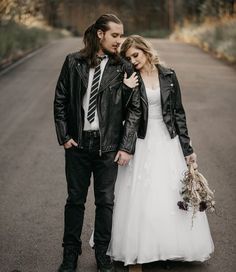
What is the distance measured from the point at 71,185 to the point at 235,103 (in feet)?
31.2

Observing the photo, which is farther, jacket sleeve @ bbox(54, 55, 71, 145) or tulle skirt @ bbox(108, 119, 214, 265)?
tulle skirt @ bbox(108, 119, 214, 265)

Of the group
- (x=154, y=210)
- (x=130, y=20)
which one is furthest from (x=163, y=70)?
(x=130, y=20)

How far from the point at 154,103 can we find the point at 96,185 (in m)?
0.90

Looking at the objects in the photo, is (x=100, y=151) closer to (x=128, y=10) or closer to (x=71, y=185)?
(x=71, y=185)

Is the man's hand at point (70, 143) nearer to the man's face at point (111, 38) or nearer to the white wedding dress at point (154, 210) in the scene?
the white wedding dress at point (154, 210)

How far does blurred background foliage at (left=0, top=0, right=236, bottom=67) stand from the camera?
2422cm

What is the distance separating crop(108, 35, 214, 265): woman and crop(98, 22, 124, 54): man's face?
1.08ft

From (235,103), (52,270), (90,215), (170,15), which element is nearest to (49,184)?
(90,215)

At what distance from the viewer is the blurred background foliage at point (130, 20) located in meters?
24.2

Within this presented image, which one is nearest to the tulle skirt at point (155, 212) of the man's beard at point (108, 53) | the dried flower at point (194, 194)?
the dried flower at point (194, 194)

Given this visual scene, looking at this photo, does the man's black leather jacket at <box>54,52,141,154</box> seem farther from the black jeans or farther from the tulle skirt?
the tulle skirt

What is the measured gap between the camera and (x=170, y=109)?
5852 millimetres

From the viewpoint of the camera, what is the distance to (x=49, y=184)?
884 cm

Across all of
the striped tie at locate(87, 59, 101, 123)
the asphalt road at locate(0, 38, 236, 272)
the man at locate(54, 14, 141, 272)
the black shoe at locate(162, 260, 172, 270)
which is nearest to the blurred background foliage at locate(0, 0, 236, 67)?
the asphalt road at locate(0, 38, 236, 272)
